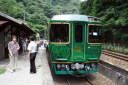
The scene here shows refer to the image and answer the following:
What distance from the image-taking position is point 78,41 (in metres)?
5.73

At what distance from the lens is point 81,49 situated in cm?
571

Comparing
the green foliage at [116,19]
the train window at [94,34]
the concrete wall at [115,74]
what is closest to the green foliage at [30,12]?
the green foliage at [116,19]

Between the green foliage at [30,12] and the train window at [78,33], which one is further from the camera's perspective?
the green foliage at [30,12]

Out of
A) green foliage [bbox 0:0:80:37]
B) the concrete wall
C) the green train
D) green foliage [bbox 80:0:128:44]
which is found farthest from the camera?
green foliage [bbox 0:0:80:37]

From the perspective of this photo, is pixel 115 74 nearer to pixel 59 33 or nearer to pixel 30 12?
pixel 59 33

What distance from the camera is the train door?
5.64m

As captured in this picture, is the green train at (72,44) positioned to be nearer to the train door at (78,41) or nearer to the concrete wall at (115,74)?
the train door at (78,41)

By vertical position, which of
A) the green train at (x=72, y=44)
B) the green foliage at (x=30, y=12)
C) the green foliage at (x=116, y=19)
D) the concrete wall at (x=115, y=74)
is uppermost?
the green foliage at (x=30, y=12)

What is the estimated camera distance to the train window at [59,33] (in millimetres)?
5605

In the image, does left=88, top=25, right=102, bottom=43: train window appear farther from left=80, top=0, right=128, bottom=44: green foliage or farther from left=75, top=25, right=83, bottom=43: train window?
left=80, top=0, right=128, bottom=44: green foliage

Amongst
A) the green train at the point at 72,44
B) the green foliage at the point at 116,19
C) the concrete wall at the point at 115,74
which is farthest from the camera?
the green foliage at the point at 116,19

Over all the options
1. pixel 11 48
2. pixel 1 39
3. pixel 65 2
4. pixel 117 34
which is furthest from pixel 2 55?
pixel 65 2

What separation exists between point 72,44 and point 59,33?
75 cm

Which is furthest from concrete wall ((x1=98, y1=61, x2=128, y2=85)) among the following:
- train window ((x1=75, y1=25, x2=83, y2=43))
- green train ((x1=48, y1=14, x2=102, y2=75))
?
train window ((x1=75, y1=25, x2=83, y2=43))
